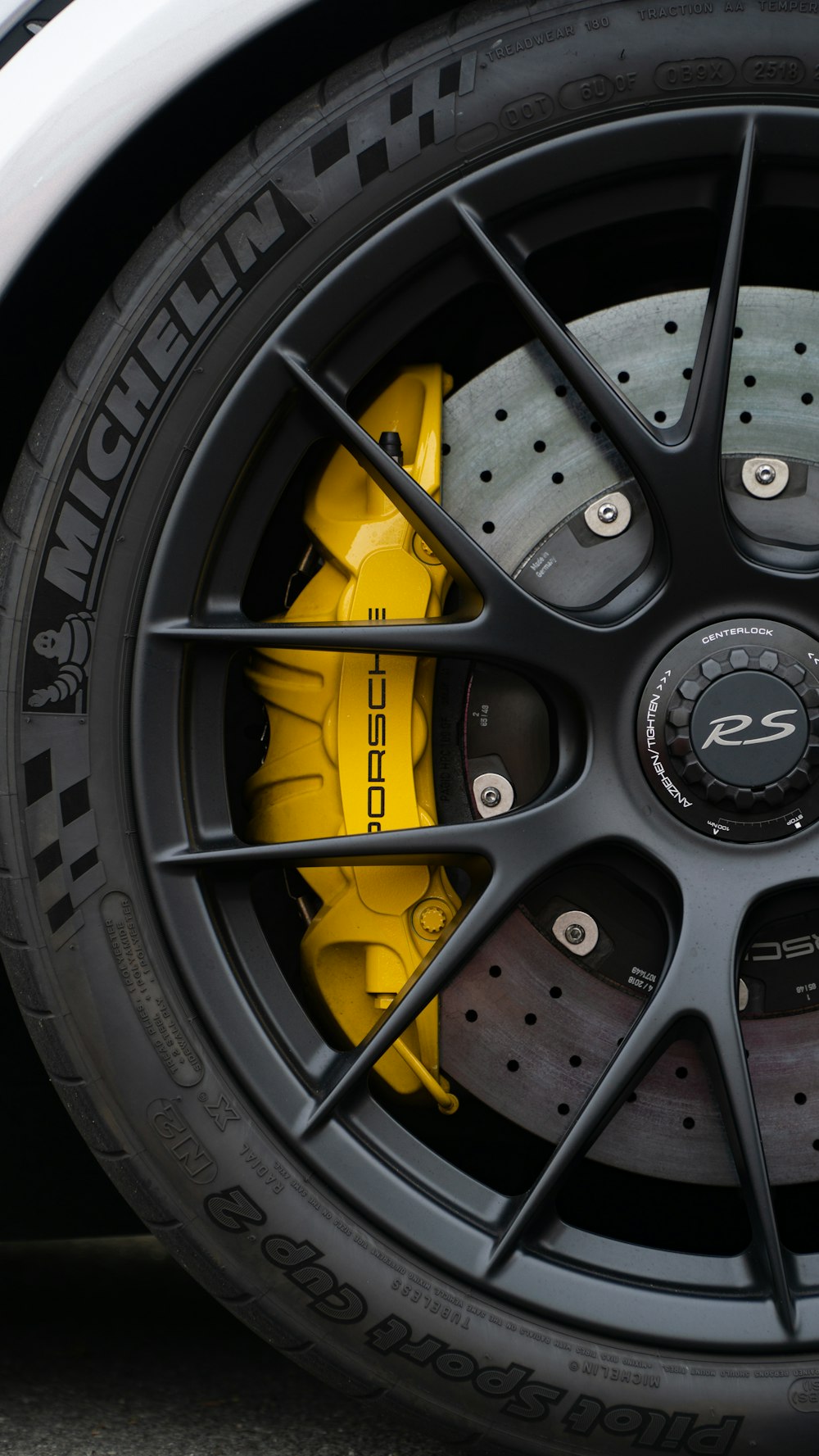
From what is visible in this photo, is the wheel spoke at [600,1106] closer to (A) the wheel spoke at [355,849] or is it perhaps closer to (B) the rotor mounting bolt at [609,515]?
(A) the wheel spoke at [355,849]

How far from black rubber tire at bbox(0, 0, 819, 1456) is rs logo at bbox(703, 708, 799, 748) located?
581 millimetres

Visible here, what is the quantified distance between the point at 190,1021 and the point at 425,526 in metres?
0.54

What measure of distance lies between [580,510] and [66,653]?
569 mm

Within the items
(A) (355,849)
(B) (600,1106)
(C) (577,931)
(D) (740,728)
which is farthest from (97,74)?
(B) (600,1106)

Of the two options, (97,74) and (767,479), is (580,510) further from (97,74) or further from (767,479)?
(97,74)

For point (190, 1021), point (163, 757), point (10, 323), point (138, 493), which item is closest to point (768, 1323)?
point (190, 1021)

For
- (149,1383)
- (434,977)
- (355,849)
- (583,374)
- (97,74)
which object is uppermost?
(97,74)

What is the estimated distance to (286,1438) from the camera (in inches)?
49.2

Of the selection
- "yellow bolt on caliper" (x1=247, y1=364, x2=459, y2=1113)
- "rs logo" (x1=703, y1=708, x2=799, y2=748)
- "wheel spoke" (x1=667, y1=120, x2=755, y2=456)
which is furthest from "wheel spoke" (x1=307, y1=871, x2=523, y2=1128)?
"wheel spoke" (x1=667, y1=120, x2=755, y2=456)

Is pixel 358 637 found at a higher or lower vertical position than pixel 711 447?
lower

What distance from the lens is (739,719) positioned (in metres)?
1.16

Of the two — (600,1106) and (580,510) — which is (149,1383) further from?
(580,510)

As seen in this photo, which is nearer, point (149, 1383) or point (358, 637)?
point (358, 637)

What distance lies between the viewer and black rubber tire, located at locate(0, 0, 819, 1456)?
1149mm
